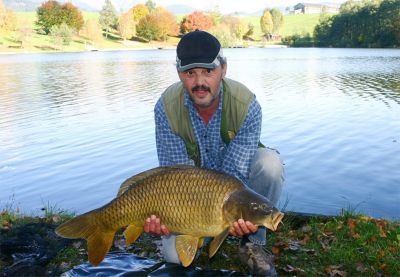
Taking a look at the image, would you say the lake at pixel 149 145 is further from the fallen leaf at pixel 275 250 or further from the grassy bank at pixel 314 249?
the fallen leaf at pixel 275 250

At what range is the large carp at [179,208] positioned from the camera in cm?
274

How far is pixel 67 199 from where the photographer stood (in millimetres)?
6520

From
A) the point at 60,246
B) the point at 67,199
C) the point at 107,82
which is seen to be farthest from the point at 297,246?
the point at 107,82

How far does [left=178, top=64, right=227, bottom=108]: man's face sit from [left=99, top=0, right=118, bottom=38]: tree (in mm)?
93577

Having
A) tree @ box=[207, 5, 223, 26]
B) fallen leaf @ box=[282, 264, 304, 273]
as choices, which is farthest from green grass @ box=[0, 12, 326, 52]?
fallen leaf @ box=[282, 264, 304, 273]

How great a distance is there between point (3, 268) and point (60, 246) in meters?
0.48

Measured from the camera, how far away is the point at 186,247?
292 centimetres

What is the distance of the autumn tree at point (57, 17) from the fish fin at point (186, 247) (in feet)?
294

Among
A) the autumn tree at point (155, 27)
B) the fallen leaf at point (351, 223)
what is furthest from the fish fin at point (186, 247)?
the autumn tree at point (155, 27)

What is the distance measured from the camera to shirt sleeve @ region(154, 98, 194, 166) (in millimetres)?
3422

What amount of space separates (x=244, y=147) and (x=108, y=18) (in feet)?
317

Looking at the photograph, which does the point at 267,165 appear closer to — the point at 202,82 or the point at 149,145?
the point at 202,82

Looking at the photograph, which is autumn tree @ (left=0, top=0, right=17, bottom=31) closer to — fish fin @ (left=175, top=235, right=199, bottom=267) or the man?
the man

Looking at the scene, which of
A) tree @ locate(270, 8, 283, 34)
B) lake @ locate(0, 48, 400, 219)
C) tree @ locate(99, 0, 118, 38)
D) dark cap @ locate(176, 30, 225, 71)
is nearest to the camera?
dark cap @ locate(176, 30, 225, 71)
